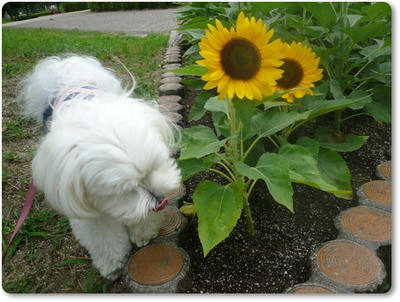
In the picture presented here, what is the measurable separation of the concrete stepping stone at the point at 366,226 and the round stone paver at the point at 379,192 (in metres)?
0.11

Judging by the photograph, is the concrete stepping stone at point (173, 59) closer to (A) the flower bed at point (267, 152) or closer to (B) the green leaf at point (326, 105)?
(A) the flower bed at point (267, 152)

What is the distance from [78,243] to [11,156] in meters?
1.15

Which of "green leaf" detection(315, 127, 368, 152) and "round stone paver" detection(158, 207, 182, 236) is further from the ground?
"green leaf" detection(315, 127, 368, 152)

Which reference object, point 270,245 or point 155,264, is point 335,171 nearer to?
point 270,245

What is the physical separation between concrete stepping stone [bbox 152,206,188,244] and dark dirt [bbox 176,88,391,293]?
0.06 m

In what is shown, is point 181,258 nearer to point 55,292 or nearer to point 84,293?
point 84,293

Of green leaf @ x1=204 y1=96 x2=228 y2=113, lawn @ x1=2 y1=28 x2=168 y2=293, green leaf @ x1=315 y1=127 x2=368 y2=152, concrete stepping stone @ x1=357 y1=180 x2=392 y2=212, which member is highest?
green leaf @ x1=204 y1=96 x2=228 y2=113

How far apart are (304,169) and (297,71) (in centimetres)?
47

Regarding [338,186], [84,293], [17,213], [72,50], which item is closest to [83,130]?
[84,293]

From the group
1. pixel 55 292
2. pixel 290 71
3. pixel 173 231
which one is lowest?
pixel 55 292

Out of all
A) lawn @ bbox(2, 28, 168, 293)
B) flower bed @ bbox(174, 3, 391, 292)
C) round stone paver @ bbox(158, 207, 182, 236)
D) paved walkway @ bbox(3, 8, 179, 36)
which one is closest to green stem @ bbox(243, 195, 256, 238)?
flower bed @ bbox(174, 3, 391, 292)

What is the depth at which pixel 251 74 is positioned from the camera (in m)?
1.23

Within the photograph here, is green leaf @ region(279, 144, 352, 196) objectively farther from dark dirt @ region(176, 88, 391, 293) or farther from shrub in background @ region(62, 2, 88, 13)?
shrub in background @ region(62, 2, 88, 13)

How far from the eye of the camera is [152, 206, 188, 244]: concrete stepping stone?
5.78 ft
